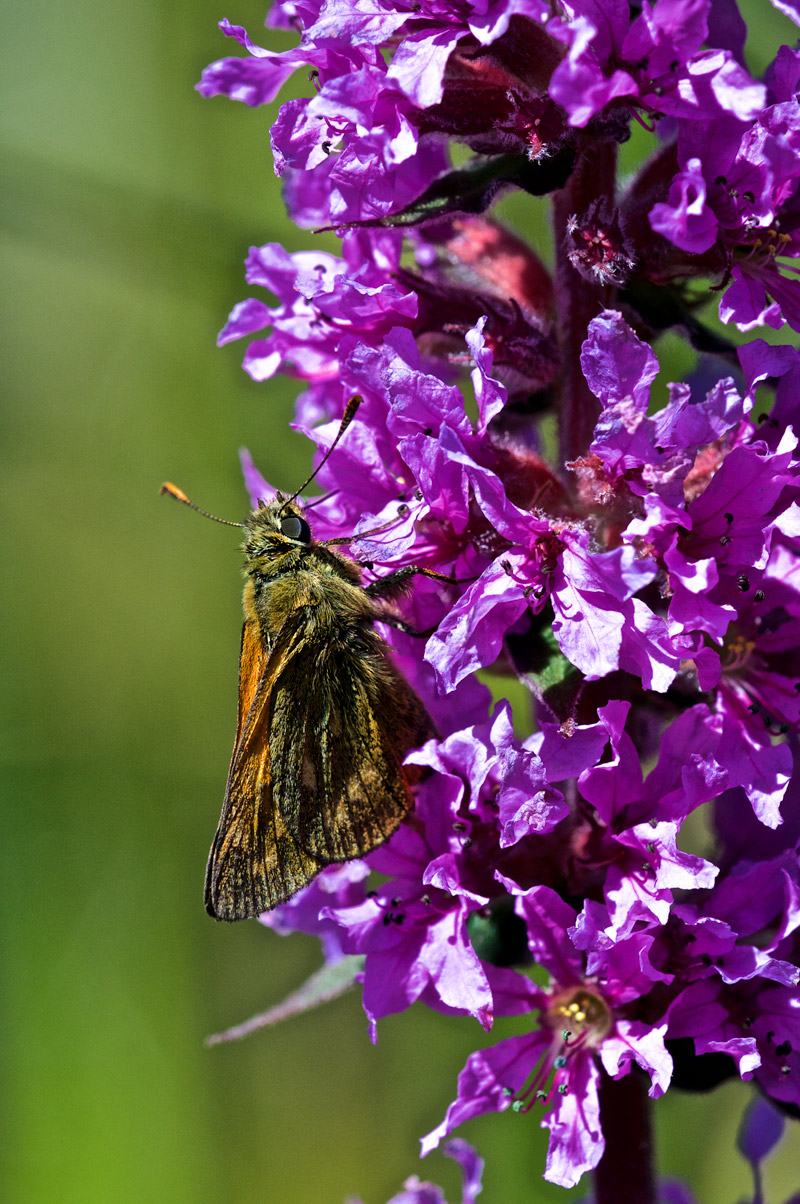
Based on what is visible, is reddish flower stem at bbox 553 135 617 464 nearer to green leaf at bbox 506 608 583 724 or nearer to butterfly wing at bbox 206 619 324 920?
green leaf at bbox 506 608 583 724

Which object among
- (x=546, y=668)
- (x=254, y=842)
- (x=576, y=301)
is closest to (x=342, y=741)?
(x=254, y=842)

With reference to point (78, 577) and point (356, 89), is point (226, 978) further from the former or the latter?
point (356, 89)

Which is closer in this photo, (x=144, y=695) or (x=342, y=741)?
(x=342, y=741)

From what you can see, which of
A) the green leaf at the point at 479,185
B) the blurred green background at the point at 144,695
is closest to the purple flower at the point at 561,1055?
the green leaf at the point at 479,185

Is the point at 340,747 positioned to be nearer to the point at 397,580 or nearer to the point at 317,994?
the point at 397,580

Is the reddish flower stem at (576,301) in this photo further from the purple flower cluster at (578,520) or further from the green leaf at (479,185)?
the green leaf at (479,185)
